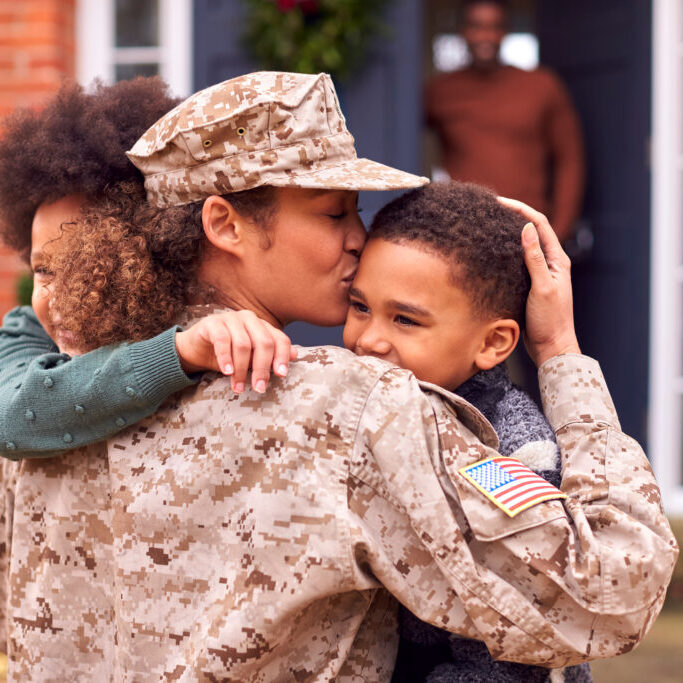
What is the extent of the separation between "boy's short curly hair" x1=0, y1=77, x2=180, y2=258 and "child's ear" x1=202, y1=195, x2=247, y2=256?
172 millimetres

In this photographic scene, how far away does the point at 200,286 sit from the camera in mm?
1628

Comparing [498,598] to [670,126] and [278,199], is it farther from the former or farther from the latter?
[670,126]

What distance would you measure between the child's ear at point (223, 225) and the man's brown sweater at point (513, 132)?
12.2 ft

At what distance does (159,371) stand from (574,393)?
641 mm

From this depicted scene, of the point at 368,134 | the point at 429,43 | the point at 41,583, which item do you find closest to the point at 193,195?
the point at 41,583

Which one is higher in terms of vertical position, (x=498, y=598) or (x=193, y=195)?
(x=193, y=195)

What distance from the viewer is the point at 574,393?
5.14 feet

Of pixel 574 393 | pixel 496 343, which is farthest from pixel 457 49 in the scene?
pixel 574 393

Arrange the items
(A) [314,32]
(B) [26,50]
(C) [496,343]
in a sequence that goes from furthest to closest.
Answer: (B) [26,50] < (A) [314,32] < (C) [496,343]

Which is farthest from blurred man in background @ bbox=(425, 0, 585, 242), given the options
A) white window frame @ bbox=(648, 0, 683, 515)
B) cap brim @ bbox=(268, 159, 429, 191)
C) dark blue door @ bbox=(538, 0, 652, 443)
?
cap brim @ bbox=(268, 159, 429, 191)

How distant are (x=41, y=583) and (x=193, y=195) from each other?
2.11 feet

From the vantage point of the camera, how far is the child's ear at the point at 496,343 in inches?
69.8

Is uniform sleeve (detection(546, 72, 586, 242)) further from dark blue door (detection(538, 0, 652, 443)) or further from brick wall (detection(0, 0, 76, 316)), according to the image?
brick wall (detection(0, 0, 76, 316))

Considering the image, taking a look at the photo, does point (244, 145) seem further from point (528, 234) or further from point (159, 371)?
point (528, 234)
